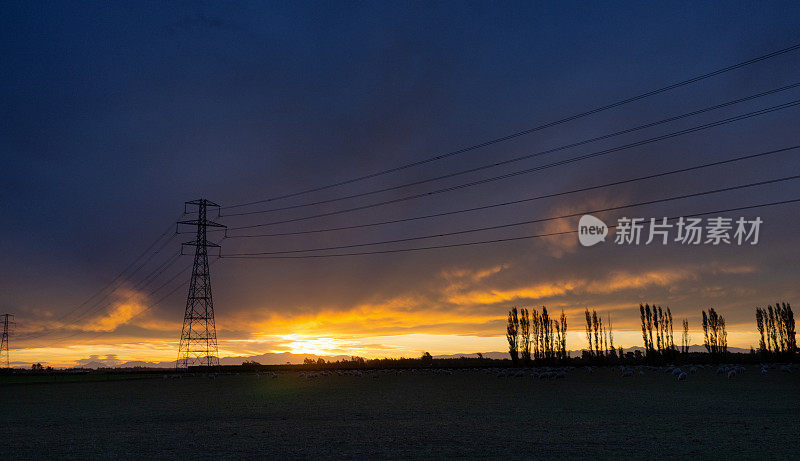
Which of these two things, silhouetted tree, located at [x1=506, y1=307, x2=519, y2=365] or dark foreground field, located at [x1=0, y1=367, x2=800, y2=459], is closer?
dark foreground field, located at [x1=0, y1=367, x2=800, y2=459]

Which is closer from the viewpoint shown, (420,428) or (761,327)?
(420,428)

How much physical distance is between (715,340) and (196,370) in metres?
114

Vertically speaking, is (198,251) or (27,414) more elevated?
(198,251)

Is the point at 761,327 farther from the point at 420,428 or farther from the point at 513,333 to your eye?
the point at 420,428

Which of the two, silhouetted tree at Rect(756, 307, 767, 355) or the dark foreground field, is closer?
the dark foreground field

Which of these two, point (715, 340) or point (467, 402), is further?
point (715, 340)

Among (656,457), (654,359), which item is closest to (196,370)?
(656,457)

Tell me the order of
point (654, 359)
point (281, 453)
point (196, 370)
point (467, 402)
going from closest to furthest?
point (281, 453) < point (467, 402) < point (196, 370) < point (654, 359)

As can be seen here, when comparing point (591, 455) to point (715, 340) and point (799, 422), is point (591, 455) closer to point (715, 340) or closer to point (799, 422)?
point (799, 422)

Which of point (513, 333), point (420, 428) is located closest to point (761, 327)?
point (513, 333)

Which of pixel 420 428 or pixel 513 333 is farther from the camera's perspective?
pixel 513 333

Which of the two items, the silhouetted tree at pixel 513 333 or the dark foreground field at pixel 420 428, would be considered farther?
the silhouetted tree at pixel 513 333

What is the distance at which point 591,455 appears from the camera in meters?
13.7

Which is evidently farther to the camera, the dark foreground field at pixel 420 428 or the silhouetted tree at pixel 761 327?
the silhouetted tree at pixel 761 327
